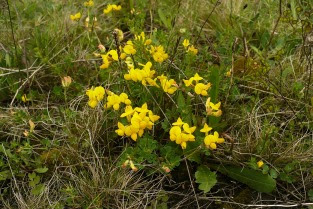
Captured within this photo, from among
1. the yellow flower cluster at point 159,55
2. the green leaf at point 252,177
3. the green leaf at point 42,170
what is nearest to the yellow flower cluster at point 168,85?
the yellow flower cluster at point 159,55

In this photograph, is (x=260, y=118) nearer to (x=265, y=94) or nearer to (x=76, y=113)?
(x=265, y=94)

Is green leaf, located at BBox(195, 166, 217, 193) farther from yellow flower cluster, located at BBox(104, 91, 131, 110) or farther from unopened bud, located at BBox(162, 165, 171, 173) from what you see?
yellow flower cluster, located at BBox(104, 91, 131, 110)

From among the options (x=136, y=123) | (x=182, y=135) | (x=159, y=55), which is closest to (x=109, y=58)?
(x=159, y=55)

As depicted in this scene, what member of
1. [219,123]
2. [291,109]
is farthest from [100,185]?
[291,109]

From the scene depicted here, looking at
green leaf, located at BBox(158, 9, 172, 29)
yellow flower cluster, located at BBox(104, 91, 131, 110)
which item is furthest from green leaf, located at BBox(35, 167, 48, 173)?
green leaf, located at BBox(158, 9, 172, 29)

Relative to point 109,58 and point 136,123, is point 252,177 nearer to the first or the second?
point 136,123

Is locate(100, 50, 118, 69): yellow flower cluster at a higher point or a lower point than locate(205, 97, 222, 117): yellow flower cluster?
higher

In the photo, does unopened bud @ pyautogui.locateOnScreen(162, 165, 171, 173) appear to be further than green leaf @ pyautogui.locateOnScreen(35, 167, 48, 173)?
No
